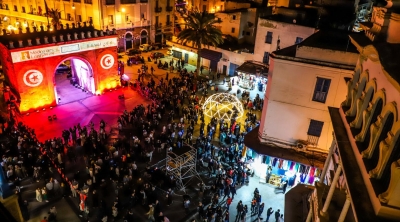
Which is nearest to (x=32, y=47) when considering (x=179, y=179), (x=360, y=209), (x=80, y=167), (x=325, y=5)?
(x=80, y=167)

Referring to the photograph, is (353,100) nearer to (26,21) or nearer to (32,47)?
(32,47)

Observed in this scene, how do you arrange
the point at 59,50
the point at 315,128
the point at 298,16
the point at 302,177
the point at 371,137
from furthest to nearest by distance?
the point at 298,16, the point at 59,50, the point at 302,177, the point at 315,128, the point at 371,137

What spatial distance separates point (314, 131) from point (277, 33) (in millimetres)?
17077

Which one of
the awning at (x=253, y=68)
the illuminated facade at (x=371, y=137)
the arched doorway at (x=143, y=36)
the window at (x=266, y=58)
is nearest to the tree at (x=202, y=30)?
the awning at (x=253, y=68)

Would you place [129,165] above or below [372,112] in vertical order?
below

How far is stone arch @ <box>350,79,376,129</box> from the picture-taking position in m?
11.7

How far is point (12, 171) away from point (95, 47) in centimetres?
1727

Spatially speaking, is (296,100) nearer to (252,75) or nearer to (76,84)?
(252,75)

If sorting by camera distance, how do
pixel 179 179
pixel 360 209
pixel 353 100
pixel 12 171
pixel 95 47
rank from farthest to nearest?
pixel 95 47 → pixel 179 179 → pixel 12 171 → pixel 353 100 → pixel 360 209

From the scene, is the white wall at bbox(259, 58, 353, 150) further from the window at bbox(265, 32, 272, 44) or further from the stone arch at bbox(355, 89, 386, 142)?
the window at bbox(265, 32, 272, 44)

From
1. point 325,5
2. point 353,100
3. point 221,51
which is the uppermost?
A: point 325,5

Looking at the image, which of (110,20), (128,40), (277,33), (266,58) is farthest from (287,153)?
(128,40)

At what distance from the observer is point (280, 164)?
72.4 ft

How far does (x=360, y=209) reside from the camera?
8781mm
